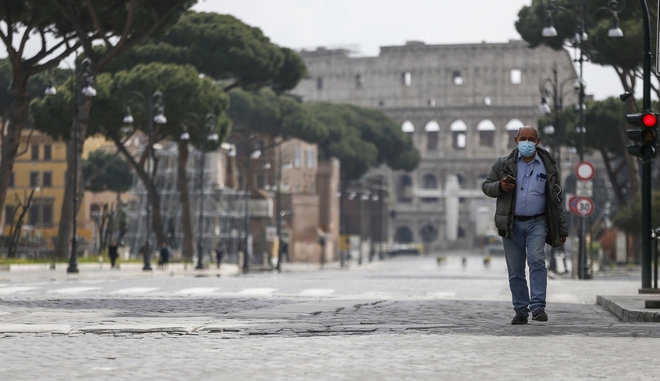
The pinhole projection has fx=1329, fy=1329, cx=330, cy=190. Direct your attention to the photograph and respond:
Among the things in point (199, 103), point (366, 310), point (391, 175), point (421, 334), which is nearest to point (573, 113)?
point (199, 103)

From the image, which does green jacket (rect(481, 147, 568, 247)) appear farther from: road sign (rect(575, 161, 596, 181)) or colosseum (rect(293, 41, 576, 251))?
colosseum (rect(293, 41, 576, 251))

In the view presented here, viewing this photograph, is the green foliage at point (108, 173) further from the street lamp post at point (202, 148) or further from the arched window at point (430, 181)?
the arched window at point (430, 181)

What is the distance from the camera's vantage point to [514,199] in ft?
39.7

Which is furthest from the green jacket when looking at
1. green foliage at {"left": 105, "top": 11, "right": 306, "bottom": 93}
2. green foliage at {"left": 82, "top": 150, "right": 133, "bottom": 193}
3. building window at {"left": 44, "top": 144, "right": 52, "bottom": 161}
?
building window at {"left": 44, "top": 144, "right": 52, "bottom": 161}

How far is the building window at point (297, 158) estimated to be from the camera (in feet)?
302

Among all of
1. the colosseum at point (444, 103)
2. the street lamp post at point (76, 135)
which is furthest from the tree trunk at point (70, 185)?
the colosseum at point (444, 103)

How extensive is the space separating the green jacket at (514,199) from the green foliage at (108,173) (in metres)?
68.0

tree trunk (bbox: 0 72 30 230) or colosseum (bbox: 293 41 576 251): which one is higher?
colosseum (bbox: 293 41 576 251)

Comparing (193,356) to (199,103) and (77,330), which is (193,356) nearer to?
(77,330)

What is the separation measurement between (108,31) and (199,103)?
11.8 metres

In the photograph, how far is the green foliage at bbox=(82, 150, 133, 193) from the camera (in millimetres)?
78625

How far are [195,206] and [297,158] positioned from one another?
22.0 m

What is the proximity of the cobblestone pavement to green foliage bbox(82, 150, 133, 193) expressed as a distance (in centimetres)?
6298

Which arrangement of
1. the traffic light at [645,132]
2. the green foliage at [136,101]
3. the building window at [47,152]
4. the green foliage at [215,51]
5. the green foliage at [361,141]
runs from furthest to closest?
1. the green foliage at [361,141]
2. the building window at [47,152]
3. the green foliage at [215,51]
4. the green foliage at [136,101]
5. the traffic light at [645,132]
